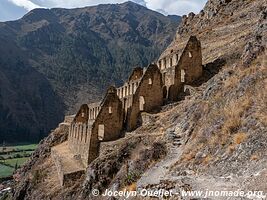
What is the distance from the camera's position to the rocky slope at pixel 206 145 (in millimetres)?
12602

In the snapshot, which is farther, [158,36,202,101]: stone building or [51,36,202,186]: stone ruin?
[158,36,202,101]: stone building

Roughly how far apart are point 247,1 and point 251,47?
32.4 meters

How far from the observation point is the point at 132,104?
1099 inches

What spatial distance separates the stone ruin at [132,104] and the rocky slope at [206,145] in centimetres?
108

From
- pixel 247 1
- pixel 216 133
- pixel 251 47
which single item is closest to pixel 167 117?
pixel 251 47

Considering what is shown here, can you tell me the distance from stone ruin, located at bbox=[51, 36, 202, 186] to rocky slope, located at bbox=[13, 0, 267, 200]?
108 centimetres

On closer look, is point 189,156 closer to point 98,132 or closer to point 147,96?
point 98,132

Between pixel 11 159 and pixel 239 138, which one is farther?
pixel 11 159

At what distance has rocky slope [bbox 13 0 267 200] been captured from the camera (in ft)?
41.3

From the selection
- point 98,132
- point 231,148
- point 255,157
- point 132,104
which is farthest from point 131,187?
point 132,104

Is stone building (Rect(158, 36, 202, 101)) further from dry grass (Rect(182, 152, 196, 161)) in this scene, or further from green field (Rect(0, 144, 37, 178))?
green field (Rect(0, 144, 37, 178))

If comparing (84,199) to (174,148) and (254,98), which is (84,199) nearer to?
(174,148)

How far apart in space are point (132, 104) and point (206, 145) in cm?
1266

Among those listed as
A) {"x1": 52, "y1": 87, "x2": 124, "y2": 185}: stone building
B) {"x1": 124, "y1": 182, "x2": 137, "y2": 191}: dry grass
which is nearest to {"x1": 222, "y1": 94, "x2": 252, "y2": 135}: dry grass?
{"x1": 124, "y1": 182, "x2": 137, "y2": 191}: dry grass
